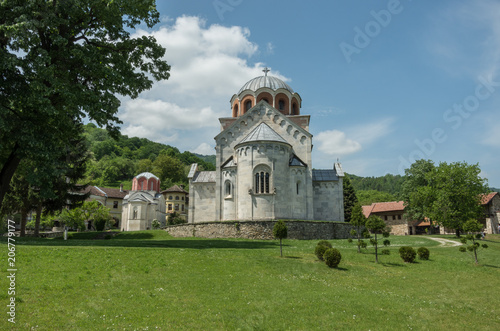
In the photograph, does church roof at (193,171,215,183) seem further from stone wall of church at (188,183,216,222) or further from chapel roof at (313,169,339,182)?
chapel roof at (313,169,339,182)

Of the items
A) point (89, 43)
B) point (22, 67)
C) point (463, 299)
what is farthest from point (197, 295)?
point (89, 43)

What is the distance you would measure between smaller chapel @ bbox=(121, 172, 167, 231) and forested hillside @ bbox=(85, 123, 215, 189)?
9402 mm

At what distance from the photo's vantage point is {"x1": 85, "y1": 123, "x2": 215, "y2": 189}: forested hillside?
99812 mm

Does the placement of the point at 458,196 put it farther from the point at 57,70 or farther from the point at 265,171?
the point at 57,70

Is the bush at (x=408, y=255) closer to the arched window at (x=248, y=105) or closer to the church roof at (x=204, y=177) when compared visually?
the church roof at (x=204, y=177)

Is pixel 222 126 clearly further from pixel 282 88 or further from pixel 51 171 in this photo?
pixel 51 171

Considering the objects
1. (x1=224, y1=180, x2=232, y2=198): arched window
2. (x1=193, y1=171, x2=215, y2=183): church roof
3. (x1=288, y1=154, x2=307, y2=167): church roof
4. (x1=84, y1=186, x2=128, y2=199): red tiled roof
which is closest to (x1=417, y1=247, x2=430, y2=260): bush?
(x1=288, y1=154, x2=307, y2=167): church roof

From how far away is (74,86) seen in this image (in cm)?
1441

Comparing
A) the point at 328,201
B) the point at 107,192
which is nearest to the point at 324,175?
the point at 328,201

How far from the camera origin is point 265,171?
3247 centimetres

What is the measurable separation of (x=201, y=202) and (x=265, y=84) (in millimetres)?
16198

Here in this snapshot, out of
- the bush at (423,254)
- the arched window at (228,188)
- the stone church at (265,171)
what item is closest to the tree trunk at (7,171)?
the stone church at (265,171)

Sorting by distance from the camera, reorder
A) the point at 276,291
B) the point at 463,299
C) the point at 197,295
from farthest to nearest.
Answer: the point at 463,299
the point at 276,291
the point at 197,295

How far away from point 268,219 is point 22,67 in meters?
22.1
